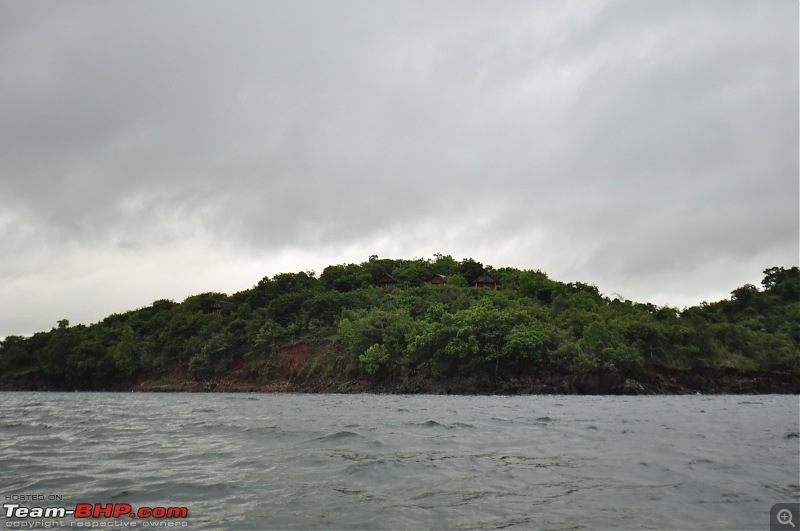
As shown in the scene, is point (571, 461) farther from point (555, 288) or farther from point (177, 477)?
point (555, 288)

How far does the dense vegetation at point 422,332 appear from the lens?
6844 centimetres

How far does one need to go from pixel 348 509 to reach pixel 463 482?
9.29ft

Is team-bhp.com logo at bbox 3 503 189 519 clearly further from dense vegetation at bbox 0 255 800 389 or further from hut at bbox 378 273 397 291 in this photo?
hut at bbox 378 273 397 291

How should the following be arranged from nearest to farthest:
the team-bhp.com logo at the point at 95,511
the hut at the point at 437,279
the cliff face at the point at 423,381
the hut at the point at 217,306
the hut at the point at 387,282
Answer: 1. the team-bhp.com logo at the point at 95,511
2. the cliff face at the point at 423,381
3. the hut at the point at 217,306
4. the hut at the point at 437,279
5. the hut at the point at 387,282

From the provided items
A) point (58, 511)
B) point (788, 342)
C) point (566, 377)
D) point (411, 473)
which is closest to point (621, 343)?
point (566, 377)

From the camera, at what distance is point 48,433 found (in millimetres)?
17844

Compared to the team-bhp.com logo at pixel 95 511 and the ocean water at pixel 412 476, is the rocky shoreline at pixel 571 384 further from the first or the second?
the team-bhp.com logo at pixel 95 511

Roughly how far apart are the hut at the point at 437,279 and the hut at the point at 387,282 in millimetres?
8130

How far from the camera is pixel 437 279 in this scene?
115562mm
